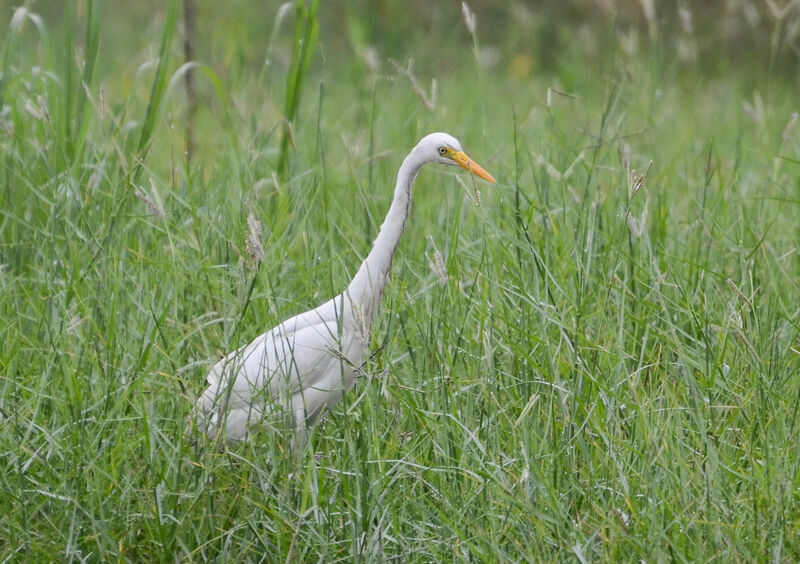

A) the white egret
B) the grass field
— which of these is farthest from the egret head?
the grass field

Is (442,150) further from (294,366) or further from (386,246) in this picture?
(294,366)

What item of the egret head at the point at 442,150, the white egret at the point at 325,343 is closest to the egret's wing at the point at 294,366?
the white egret at the point at 325,343

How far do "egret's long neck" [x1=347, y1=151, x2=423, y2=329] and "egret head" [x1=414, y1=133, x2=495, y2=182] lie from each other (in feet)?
0.09

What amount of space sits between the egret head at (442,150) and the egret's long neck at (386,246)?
28 millimetres

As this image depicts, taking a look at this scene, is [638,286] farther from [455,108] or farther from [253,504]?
[455,108]

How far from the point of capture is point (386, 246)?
263 cm

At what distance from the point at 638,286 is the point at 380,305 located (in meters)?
0.86

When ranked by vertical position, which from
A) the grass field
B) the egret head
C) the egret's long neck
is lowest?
the grass field

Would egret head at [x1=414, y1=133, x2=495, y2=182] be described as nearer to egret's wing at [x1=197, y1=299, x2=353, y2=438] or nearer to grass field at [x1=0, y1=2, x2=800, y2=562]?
grass field at [x1=0, y1=2, x2=800, y2=562]

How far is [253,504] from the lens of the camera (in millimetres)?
2322

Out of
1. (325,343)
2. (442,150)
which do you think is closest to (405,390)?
(325,343)

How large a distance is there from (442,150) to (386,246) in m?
0.28

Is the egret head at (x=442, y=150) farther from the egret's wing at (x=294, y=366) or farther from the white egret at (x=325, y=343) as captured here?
the egret's wing at (x=294, y=366)

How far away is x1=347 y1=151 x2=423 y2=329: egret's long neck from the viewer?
2.62 m
